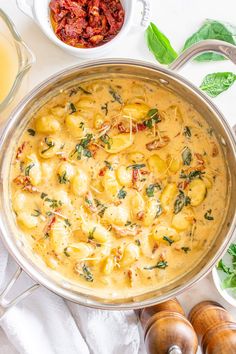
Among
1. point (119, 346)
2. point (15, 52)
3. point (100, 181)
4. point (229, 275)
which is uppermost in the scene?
point (15, 52)

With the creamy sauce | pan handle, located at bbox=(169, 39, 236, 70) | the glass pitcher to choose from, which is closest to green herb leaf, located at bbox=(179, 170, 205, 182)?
the creamy sauce

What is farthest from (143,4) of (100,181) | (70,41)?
(100,181)

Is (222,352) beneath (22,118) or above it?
beneath

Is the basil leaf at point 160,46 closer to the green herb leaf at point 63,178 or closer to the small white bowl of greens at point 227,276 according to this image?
the green herb leaf at point 63,178

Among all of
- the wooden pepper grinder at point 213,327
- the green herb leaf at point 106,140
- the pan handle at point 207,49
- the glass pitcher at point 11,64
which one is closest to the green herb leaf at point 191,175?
the green herb leaf at point 106,140

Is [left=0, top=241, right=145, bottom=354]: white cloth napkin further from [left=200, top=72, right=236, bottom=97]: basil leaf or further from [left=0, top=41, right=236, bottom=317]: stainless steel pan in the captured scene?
[left=200, top=72, right=236, bottom=97]: basil leaf

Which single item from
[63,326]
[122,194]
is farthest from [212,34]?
[63,326]

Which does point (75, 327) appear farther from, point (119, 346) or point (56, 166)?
point (56, 166)
